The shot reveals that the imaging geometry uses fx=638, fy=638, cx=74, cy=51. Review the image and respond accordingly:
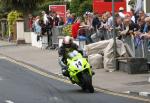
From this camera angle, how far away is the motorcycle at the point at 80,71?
1720 cm

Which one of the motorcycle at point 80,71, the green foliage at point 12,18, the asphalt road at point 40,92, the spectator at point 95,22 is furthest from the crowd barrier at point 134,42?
the green foliage at point 12,18

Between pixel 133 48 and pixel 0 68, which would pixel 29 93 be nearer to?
pixel 133 48

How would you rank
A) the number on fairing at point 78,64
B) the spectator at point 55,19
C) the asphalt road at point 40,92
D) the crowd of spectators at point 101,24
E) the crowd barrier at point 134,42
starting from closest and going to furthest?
the asphalt road at point 40,92, the number on fairing at point 78,64, the crowd barrier at point 134,42, the crowd of spectators at point 101,24, the spectator at point 55,19

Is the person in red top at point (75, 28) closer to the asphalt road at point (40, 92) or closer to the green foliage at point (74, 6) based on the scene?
the asphalt road at point (40, 92)

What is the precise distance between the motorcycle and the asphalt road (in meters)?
0.24

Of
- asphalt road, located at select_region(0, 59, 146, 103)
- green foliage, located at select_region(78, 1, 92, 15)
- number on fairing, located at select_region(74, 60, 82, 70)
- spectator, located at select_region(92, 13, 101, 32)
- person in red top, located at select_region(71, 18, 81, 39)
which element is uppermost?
green foliage, located at select_region(78, 1, 92, 15)

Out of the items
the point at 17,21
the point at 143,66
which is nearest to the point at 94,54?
the point at 143,66

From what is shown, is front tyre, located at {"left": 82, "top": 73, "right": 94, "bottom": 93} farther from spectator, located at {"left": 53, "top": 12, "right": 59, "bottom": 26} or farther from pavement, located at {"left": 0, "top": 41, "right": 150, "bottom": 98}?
spectator, located at {"left": 53, "top": 12, "right": 59, "bottom": 26}

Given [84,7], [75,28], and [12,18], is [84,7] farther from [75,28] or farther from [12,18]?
[75,28]

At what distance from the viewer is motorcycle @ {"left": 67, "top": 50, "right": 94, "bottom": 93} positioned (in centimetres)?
1720

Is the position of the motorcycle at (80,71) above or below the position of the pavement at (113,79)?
above

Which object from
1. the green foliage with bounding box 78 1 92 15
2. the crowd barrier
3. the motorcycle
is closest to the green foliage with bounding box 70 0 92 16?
the green foliage with bounding box 78 1 92 15

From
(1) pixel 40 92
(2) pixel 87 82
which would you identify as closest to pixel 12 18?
(1) pixel 40 92

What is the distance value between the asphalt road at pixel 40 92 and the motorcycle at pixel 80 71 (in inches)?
9.4
